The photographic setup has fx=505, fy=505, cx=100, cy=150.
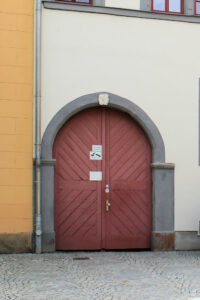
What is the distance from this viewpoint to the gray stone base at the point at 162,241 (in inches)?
362

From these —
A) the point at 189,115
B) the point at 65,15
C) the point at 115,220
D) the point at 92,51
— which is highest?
the point at 65,15

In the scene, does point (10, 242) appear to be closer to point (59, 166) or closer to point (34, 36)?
point (59, 166)

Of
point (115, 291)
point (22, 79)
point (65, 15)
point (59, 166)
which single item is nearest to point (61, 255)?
point (59, 166)

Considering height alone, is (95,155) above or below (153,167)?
above

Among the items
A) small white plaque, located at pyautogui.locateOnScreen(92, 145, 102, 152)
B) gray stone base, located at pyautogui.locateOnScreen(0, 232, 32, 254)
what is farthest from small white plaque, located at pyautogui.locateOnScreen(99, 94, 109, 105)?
gray stone base, located at pyautogui.locateOnScreen(0, 232, 32, 254)

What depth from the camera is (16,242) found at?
855cm

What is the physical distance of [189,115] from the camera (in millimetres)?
9523

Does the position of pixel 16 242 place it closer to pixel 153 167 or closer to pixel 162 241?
pixel 162 241

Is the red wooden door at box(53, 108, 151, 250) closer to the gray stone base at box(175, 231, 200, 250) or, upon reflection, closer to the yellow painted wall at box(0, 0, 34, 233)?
the gray stone base at box(175, 231, 200, 250)

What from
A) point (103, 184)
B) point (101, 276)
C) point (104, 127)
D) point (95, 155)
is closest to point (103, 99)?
point (104, 127)

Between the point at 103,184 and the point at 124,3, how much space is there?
334cm

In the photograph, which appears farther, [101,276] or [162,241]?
[162,241]

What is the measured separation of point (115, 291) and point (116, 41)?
15.6ft

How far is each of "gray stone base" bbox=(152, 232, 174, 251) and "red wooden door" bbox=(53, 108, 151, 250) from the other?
191 millimetres
